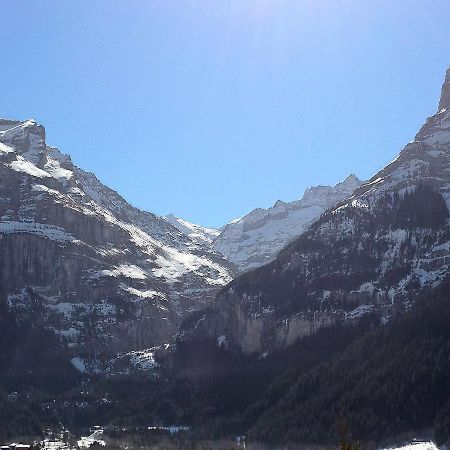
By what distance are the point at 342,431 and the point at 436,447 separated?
147 metres

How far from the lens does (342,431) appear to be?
62.7 m

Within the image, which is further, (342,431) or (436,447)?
(436,447)

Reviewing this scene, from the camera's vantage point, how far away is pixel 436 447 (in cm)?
19888
